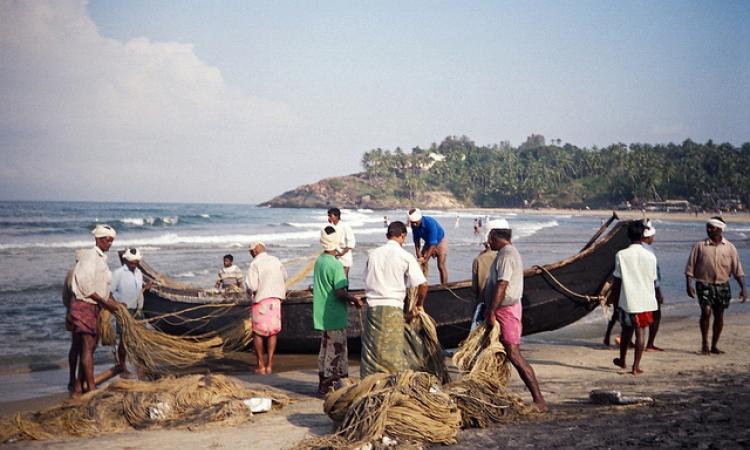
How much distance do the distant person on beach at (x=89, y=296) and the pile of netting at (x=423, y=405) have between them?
110 inches

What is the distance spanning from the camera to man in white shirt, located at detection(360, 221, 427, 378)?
18.6 ft

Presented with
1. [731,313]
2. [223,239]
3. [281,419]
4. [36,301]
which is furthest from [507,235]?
[223,239]

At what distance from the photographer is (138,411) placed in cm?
562

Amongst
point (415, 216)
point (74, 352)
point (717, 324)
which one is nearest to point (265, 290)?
point (74, 352)

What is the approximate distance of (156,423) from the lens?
5602 mm

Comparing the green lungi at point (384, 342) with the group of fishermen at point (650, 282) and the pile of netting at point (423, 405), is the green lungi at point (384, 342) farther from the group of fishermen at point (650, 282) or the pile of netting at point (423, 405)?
the group of fishermen at point (650, 282)

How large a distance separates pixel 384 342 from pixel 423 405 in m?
0.94

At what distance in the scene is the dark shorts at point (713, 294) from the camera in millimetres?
8109

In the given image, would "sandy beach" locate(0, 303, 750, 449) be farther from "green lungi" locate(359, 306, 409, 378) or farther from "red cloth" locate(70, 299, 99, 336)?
"red cloth" locate(70, 299, 99, 336)

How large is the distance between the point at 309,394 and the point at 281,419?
1193mm

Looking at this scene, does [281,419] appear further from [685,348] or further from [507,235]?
[685,348]

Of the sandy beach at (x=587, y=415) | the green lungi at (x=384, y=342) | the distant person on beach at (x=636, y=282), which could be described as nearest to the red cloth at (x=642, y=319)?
the distant person on beach at (x=636, y=282)

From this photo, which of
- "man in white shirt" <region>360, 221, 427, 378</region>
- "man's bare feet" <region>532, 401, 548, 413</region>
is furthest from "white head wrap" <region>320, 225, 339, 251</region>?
"man's bare feet" <region>532, 401, 548, 413</region>

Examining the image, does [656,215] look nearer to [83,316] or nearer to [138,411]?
[83,316]
